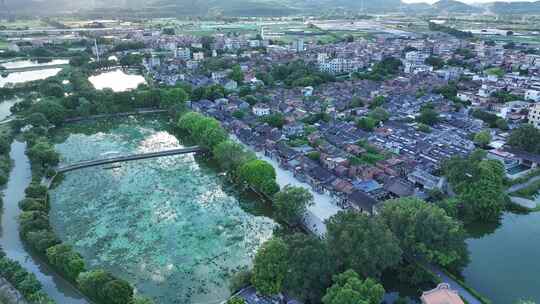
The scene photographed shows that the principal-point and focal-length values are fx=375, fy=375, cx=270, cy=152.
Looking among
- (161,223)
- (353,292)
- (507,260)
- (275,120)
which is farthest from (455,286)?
(275,120)

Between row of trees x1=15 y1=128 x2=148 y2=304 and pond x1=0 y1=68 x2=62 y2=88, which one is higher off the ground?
pond x1=0 y1=68 x2=62 y2=88

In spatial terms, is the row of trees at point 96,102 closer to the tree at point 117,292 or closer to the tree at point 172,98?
the tree at point 172,98

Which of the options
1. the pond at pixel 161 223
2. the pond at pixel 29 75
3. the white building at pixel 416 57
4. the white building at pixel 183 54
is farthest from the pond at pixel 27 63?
the white building at pixel 416 57

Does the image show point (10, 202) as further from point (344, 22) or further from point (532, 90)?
point (344, 22)

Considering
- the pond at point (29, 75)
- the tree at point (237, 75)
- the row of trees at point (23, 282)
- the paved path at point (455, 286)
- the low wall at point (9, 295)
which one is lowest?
the paved path at point (455, 286)

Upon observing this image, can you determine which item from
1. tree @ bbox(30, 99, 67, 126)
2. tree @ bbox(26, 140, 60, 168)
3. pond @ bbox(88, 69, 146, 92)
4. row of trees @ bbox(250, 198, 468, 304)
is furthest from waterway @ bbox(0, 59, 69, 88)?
row of trees @ bbox(250, 198, 468, 304)

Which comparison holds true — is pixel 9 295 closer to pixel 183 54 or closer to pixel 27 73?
pixel 27 73

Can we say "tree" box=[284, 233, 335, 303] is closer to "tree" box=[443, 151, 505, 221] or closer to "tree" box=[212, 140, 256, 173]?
"tree" box=[443, 151, 505, 221]
